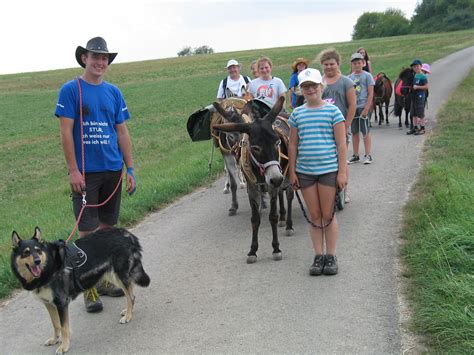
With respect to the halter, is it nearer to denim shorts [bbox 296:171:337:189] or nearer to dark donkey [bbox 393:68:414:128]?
denim shorts [bbox 296:171:337:189]

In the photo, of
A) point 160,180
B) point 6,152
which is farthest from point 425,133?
point 6,152

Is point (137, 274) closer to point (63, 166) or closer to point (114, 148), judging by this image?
point (114, 148)

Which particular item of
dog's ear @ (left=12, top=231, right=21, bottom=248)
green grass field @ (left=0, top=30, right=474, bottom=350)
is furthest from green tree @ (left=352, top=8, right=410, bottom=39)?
dog's ear @ (left=12, top=231, right=21, bottom=248)

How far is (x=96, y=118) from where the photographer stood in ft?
16.5

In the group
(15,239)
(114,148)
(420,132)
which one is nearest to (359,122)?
(420,132)

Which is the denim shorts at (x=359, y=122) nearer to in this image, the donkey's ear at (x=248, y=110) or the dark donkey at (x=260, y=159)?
the donkey's ear at (x=248, y=110)

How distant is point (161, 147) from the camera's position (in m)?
17.4

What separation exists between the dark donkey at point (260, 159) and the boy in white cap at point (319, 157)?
249 millimetres

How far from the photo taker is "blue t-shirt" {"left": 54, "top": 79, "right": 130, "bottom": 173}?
488 cm

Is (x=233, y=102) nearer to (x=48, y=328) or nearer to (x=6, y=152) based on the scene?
(x=48, y=328)

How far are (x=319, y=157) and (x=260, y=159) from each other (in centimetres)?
64

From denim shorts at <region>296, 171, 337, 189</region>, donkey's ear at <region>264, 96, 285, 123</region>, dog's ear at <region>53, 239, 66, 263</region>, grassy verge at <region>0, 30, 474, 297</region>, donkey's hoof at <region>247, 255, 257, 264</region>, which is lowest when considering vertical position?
grassy verge at <region>0, 30, 474, 297</region>

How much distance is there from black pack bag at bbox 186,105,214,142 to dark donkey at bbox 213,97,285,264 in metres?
2.12

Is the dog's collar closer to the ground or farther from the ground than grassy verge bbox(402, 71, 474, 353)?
farther from the ground
